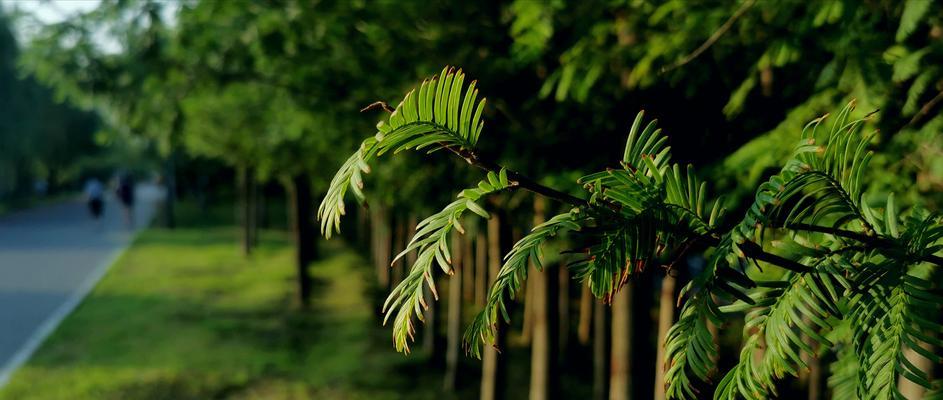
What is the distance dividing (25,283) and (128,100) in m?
11.0

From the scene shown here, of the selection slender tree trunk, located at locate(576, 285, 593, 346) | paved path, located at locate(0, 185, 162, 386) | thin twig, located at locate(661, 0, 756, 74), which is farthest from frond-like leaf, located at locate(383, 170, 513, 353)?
slender tree trunk, located at locate(576, 285, 593, 346)

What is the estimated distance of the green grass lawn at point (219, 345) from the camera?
33.0ft

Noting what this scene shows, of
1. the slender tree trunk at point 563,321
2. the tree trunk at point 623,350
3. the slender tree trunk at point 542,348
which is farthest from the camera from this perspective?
the slender tree trunk at point 563,321

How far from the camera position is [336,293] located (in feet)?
53.3

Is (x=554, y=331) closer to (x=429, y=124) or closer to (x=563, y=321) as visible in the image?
(x=563, y=321)

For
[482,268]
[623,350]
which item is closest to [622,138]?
[623,350]

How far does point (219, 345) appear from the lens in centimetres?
1200

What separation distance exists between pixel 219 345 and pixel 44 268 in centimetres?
905

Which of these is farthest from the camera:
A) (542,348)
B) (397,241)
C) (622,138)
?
(397,241)

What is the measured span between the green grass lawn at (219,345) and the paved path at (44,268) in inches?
14.4

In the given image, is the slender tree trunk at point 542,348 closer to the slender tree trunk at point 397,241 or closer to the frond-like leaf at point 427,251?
the frond-like leaf at point 427,251

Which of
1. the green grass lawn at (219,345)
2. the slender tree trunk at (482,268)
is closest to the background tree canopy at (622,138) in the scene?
the green grass lawn at (219,345)

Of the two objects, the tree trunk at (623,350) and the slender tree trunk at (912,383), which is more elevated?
the slender tree trunk at (912,383)

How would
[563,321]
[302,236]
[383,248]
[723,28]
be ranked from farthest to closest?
1. [383,248]
2. [302,236]
3. [563,321]
4. [723,28]
